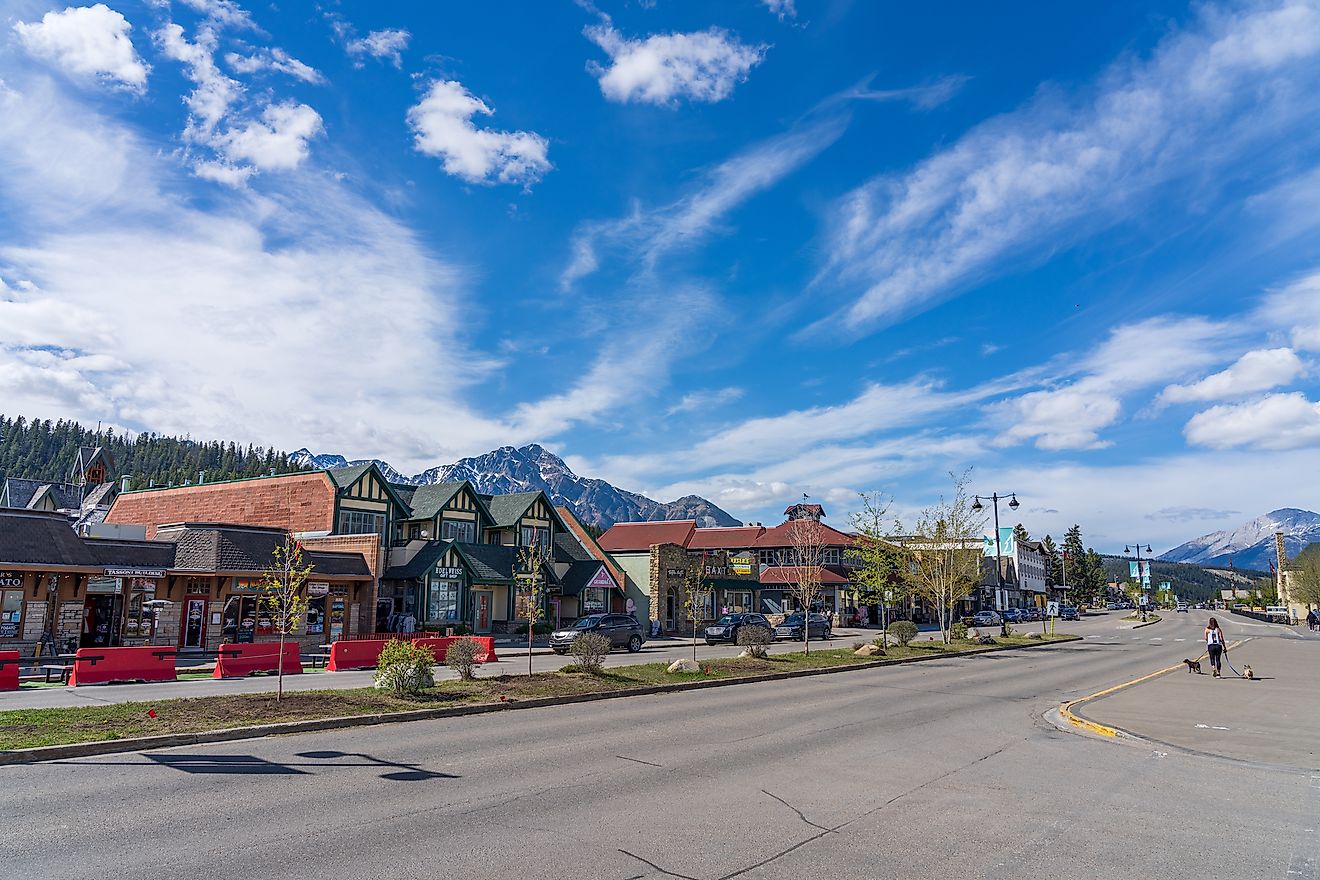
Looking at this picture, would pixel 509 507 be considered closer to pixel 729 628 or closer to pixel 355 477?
pixel 355 477

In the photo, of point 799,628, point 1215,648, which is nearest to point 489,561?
point 799,628

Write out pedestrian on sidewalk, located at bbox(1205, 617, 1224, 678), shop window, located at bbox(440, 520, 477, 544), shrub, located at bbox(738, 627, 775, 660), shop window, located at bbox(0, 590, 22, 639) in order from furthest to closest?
shop window, located at bbox(440, 520, 477, 544) < shop window, located at bbox(0, 590, 22, 639) < shrub, located at bbox(738, 627, 775, 660) < pedestrian on sidewalk, located at bbox(1205, 617, 1224, 678)

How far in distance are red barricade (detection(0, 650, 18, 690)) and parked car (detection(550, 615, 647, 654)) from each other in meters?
18.8

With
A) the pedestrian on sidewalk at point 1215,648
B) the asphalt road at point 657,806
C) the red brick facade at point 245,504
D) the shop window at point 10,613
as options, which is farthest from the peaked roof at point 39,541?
the pedestrian on sidewalk at point 1215,648

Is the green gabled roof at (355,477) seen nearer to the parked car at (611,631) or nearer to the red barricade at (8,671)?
the parked car at (611,631)

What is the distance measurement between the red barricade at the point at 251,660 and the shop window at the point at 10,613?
10658mm

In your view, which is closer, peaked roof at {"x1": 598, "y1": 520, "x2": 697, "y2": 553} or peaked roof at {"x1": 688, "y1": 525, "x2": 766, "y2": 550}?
peaked roof at {"x1": 598, "y1": 520, "x2": 697, "y2": 553}

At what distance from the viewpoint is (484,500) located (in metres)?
54.2

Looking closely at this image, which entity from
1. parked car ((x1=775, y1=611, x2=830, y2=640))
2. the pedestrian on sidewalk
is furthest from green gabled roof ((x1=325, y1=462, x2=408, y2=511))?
the pedestrian on sidewalk

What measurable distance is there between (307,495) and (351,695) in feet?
102

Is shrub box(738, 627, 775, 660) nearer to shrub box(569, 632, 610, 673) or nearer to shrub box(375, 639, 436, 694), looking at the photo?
shrub box(569, 632, 610, 673)

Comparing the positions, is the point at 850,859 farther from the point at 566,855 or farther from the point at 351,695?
the point at 351,695

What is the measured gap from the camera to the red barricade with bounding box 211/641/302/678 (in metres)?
23.3

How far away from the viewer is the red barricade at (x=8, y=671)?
19.4 m
